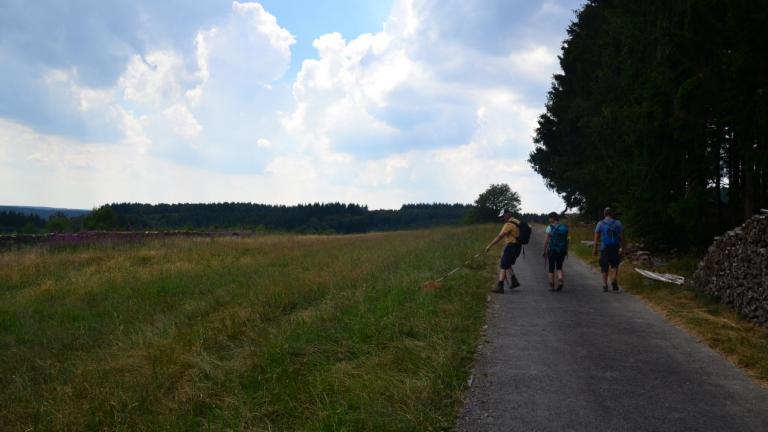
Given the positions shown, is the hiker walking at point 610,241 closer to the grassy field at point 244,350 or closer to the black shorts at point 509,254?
the black shorts at point 509,254

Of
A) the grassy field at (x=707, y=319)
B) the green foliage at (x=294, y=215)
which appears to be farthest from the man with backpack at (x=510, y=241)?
the green foliage at (x=294, y=215)

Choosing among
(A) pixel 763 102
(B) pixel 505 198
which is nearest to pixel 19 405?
(A) pixel 763 102

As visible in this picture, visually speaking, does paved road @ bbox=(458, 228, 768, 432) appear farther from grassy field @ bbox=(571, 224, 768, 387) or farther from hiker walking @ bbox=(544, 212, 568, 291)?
hiker walking @ bbox=(544, 212, 568, 291)

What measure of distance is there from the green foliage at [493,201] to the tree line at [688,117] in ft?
220

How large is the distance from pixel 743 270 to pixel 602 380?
5.08 meters

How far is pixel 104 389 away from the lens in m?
7.00

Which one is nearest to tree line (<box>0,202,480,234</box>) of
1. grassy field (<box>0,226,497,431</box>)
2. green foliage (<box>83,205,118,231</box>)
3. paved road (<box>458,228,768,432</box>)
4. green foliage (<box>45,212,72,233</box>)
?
green foliage (<box>45,212,72,233</box>)

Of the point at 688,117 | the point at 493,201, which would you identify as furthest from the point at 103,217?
the point at 688,117

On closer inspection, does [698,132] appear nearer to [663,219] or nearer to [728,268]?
[663,219]

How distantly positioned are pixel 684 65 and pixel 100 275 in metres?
16.8

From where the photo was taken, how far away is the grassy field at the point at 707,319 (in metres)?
6.59

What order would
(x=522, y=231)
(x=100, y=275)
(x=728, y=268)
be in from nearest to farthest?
(x=728, y=268) → (x=522, y=231) → (x=100, y=275)

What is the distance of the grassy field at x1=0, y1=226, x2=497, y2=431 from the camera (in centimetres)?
541

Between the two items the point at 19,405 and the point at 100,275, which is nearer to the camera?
the point at 19,405
